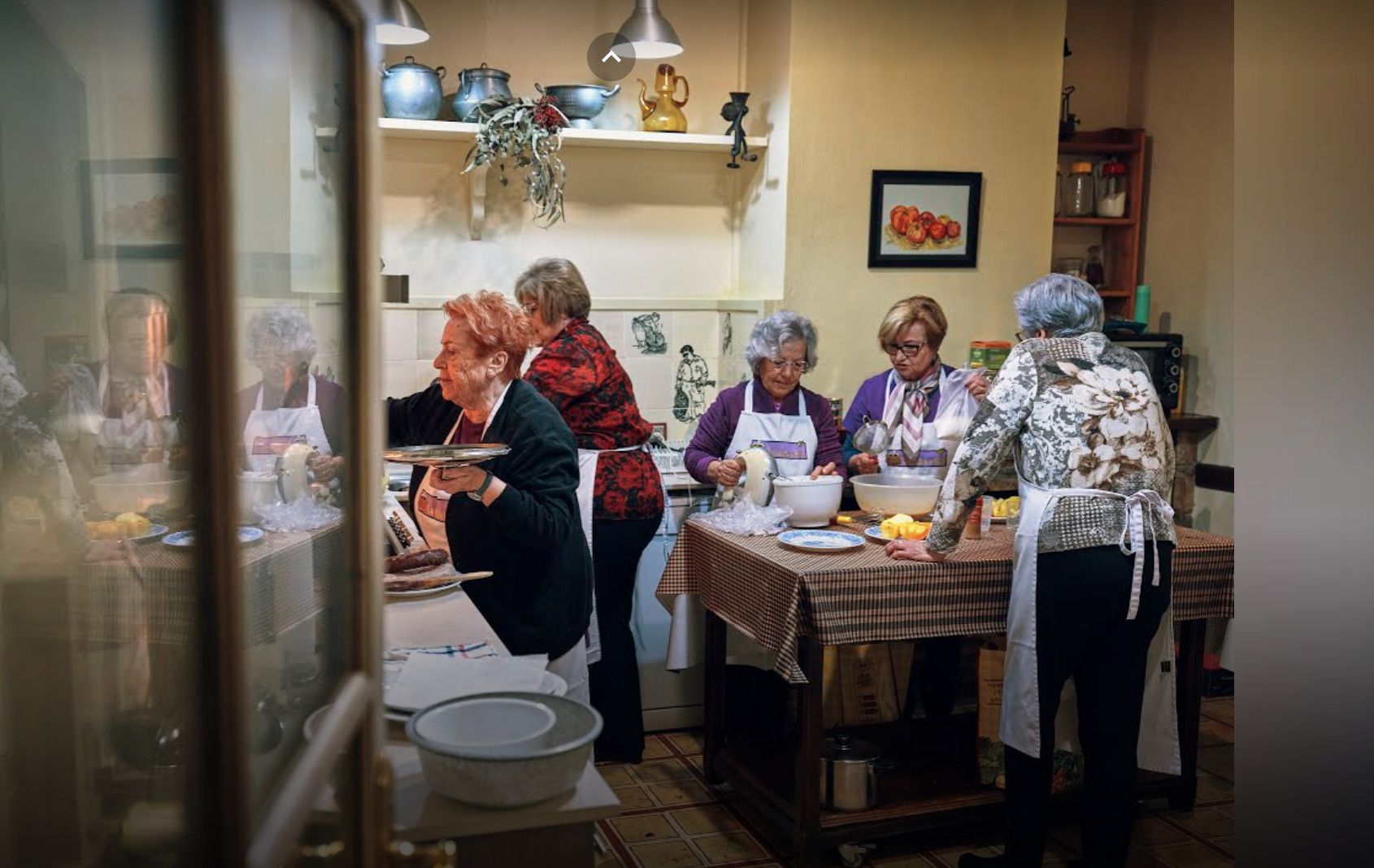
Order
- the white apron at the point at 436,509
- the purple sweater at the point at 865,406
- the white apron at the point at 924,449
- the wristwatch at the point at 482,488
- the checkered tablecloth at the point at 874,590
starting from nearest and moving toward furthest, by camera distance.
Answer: the wristwatch at the point at 482,488 < the white apron at the point at 436,509 < the checkered tablecloth at the point at 874,590 < the white apron at the point at 924,449 < the purple sweater at the point at 865,406

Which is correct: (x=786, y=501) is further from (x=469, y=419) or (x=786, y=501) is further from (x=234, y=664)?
(x=234, y=664)

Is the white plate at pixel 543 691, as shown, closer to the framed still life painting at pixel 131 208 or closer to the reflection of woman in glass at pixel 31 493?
the reflection of woman in glass at pixel 31 493

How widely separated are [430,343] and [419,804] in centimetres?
347

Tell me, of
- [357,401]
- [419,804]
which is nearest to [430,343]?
[419,804]

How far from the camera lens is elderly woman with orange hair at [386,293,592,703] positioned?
2.63 metres

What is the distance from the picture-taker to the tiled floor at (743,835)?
10.7 ft

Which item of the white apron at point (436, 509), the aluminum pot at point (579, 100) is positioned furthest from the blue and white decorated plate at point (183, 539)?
the aluminum pot at point (579, 100)

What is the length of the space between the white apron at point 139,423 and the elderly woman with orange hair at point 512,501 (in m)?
1.85

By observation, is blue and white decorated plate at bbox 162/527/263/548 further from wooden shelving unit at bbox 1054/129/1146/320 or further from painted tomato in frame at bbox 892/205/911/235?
wooden shelving unit at bbox 1054/129/1146/320

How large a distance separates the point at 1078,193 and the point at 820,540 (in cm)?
286

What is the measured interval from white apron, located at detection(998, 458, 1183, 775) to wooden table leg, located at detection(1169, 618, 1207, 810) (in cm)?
34

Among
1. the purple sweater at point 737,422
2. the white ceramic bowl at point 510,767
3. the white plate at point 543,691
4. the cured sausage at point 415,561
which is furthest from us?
the purple sweater at point 737,422

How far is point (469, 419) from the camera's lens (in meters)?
2.79

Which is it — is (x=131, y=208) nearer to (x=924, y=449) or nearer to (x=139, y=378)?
(x=139, y=378)
